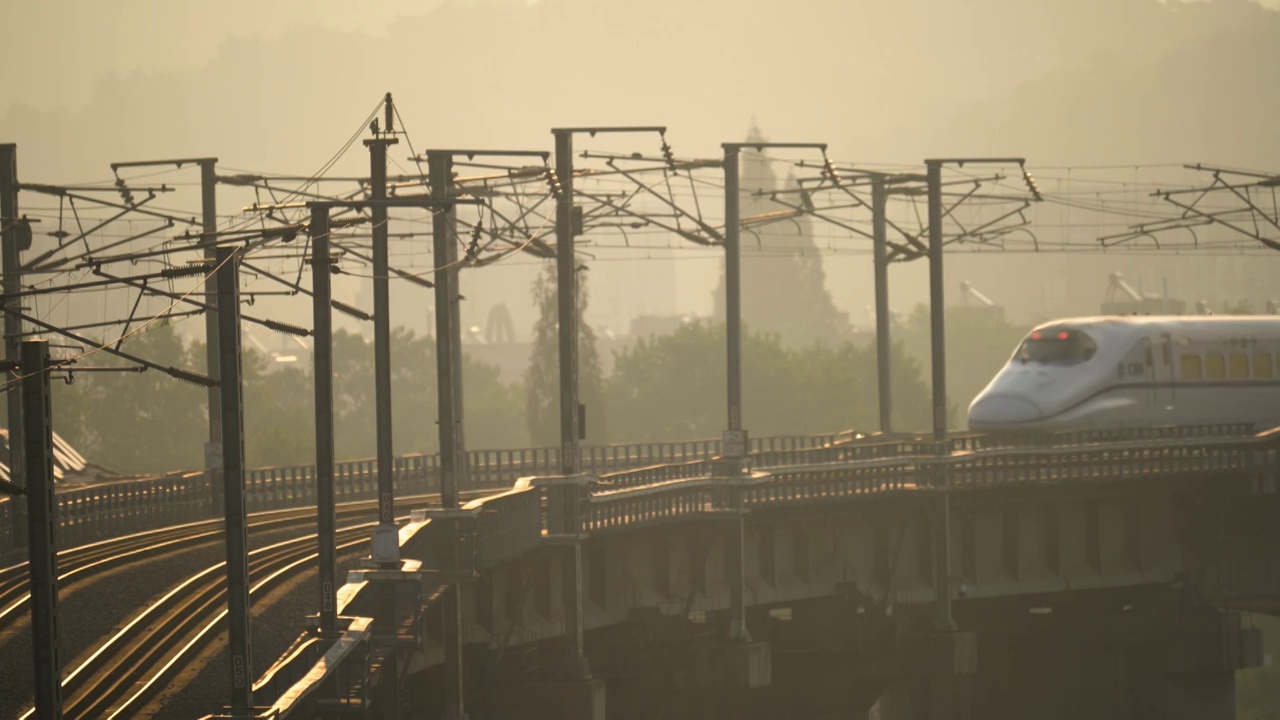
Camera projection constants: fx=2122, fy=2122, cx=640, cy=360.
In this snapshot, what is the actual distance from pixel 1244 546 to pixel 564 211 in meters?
25.8

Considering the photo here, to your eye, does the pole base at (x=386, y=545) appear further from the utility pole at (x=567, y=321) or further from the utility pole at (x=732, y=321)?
the utility pole at (x=732, y=321)

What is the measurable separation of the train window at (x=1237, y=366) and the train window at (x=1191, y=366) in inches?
50.3

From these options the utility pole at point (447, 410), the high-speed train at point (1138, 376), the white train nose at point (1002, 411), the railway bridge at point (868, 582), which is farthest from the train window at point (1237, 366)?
the utility pole at point (447, 410)

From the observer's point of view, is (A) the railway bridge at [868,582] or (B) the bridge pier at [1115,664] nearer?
(A) the railway bridge at [868,582]

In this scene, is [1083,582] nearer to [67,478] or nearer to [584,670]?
[584,670]

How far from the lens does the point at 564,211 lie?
4197 cm

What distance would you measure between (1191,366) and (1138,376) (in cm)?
257

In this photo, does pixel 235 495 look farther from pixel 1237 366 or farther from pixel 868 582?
pixel 1237 366

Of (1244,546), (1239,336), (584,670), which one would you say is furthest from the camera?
(1239,336)

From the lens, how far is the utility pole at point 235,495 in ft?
81.4

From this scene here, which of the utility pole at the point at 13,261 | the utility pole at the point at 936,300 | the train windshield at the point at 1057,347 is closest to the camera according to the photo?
the utility pole at the point at 13,261

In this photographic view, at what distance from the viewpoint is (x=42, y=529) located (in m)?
21.8

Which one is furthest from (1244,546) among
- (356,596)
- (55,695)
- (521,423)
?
(521,423)

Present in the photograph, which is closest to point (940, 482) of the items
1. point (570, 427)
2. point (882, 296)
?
point (882, 296)
